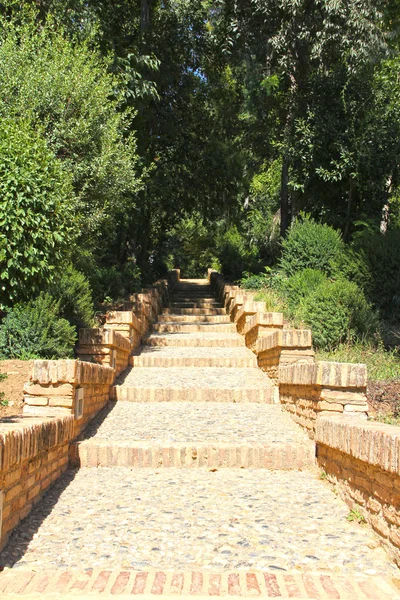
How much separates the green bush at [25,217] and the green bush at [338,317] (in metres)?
4.38

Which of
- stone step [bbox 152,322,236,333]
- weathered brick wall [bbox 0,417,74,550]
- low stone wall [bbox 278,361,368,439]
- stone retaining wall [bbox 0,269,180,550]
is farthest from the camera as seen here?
stone step [bbox 152,322,236,333]

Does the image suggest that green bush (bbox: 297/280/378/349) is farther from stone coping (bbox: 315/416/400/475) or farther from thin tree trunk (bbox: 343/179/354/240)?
thin tree trunk (bbox: 343/179/354/240)

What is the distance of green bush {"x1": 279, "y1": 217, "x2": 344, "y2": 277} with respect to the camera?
12859mm

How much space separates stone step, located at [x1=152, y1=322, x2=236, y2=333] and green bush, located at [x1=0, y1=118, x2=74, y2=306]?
6.43 m

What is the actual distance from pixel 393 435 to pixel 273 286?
1044cm

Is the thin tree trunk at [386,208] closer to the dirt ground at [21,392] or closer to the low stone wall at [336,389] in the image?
the dirt ground at [21,392]

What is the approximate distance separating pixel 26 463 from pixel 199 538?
50.2 inches

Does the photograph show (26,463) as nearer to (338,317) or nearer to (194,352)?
(338,317)

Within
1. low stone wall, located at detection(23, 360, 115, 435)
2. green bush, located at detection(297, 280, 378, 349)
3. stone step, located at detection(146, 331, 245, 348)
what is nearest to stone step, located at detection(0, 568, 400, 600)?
low stone wall, located at detection(23, 360, 115, 435)

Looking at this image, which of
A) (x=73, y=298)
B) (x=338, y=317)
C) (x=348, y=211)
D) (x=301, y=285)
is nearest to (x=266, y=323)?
(x=338, y=317)

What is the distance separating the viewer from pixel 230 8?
1506 cm

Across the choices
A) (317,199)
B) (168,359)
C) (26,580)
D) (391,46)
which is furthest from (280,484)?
(391,46)

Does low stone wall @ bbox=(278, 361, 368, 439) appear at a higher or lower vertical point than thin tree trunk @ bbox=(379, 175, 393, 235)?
lower

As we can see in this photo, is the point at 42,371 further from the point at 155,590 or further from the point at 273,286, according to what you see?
the point at 273,286
